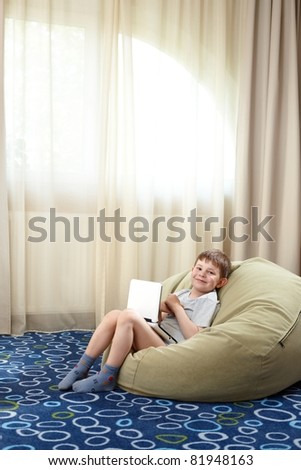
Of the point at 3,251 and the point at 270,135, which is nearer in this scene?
the point at 3,251

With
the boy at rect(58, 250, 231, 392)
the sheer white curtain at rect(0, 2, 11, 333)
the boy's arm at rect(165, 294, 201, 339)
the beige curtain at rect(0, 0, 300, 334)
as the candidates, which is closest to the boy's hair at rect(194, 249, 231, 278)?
the boy at rect(58, 250, 231, 392)

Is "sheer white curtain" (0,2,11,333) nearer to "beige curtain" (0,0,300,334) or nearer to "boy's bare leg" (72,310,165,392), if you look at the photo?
"beige curtain" (0,0,300,334)

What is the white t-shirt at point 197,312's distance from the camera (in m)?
3.20

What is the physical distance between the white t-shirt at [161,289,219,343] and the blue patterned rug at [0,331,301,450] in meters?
0.45

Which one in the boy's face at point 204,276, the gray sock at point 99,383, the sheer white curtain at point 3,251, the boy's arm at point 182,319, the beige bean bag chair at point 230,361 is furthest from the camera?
the sheer white curtain at point 3,251

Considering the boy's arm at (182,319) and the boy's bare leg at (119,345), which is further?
the boy's arm at (182,319)

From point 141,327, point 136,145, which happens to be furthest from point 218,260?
point 136,145

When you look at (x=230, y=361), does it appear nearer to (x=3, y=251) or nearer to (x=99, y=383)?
(x=99, y=383)

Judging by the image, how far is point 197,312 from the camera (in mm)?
3248

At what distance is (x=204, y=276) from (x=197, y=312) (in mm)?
191

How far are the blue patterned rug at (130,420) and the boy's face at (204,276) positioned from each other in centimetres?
65

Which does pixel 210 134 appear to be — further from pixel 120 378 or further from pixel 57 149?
pixel 120 378

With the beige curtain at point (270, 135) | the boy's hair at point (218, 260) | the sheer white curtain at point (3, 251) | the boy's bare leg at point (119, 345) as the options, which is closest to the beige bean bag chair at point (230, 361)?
the boy's bare leg at point (119, 345)

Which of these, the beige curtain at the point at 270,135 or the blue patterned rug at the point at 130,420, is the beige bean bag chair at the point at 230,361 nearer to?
the blue patterned rug at the point at 130,420
